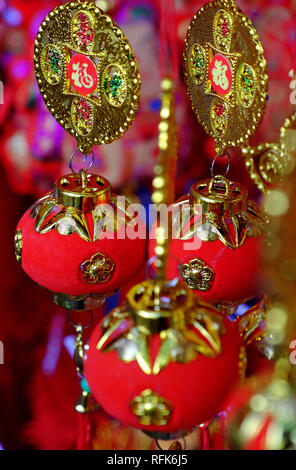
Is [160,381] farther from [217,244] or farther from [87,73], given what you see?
[87,73]

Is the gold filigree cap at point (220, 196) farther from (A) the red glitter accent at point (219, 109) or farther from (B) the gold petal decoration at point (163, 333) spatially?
(B) the gold petal decoration at point (163, 333)

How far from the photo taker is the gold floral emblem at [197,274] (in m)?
0.78

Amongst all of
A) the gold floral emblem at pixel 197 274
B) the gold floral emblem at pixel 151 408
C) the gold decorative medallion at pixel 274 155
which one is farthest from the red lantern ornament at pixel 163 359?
the gold decorative medallion at pixel 274 155

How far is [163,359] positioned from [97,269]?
0.27 m

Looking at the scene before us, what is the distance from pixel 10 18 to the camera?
1331 mm

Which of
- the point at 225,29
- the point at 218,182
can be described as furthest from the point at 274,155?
the point at 225,29

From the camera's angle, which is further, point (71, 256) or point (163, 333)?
point (71, 256)

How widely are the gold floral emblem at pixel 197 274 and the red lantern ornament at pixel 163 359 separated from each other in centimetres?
17

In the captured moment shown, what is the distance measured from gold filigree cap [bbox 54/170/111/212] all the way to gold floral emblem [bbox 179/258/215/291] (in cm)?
13

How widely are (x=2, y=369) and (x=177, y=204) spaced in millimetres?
505

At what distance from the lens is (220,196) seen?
2.57ft

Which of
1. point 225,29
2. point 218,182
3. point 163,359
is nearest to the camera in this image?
point 163,359

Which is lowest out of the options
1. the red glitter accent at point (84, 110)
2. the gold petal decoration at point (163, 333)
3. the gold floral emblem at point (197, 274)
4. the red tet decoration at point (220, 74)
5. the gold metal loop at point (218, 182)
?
the gold floral emblem at point (197, 274)
